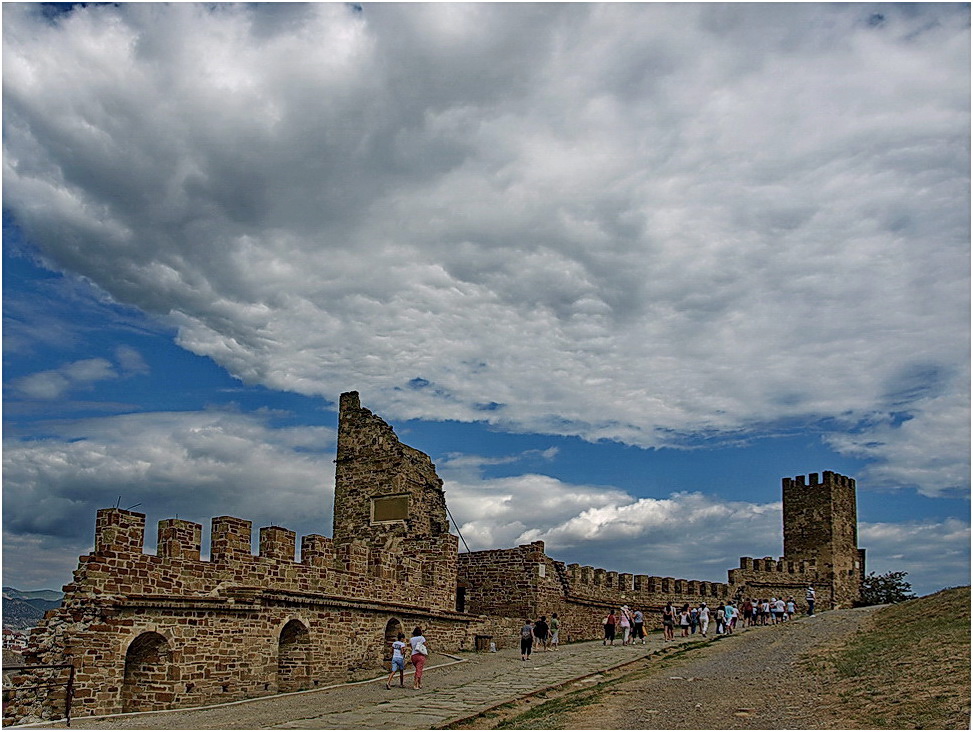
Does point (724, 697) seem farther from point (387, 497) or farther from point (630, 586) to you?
point (630, 586)

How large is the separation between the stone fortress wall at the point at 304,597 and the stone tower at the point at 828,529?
51.2 ft

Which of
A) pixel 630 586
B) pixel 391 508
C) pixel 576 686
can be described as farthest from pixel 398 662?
pixel 630 586

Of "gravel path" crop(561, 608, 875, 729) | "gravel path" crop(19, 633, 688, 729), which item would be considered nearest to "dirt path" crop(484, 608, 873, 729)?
"gravel path" crop(561, 608, 875, 729)

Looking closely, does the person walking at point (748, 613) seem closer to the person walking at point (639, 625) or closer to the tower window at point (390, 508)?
the person walking at point (639, 625)

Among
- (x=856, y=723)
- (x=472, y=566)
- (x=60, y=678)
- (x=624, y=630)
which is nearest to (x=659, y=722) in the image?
(x=856, y=723)

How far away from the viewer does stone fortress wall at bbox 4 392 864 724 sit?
15047 millimetres

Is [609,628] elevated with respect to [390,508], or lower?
lower

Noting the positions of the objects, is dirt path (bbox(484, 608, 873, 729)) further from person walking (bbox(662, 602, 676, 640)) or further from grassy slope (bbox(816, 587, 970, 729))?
person walking (bbox(662, 602, 676, 640))

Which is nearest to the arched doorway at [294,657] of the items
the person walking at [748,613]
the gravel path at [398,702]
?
the gravel path at [398,702]

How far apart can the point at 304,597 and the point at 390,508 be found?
8.52m

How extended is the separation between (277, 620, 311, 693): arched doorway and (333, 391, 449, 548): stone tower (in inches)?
312

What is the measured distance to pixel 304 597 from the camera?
18703mm

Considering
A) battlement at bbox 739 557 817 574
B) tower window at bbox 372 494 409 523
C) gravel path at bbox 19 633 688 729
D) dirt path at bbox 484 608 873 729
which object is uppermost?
tower window at bbox 372 494 409 523

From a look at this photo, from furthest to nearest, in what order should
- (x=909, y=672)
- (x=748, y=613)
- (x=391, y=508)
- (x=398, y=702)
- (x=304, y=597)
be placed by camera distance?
1. (x=748, y=613)
2. (x=391, y=508)
3. (x=304, y=597)
4. (x=398, y=702)
5. (x=909, y=672)
